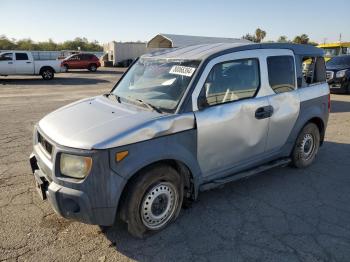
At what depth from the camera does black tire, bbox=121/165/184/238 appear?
3127 mm

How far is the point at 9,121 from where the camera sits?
8.43 meters

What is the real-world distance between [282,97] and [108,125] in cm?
246

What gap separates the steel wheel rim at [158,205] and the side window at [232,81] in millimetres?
1030

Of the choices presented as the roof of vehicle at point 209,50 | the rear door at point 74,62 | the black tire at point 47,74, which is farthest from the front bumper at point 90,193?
the rear door at point 74,62

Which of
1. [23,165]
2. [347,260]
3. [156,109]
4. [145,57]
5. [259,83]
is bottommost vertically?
[347,260]

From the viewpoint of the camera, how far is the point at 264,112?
164 inches

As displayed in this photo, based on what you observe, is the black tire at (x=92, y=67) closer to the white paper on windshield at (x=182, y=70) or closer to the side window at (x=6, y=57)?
the side window at (x=6, y=57)

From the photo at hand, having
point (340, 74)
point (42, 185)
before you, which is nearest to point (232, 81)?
point (42, 185)

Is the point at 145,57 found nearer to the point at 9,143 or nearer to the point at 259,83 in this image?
the point at 259,83

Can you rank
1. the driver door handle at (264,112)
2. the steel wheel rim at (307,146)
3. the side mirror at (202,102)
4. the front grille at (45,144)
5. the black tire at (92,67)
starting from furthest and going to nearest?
the black tire at (92,67)
the steel wheel rim at (307,146)
the driver door handle at (264,112)
the side mirror at (202,102)
the front grille at (45,144)

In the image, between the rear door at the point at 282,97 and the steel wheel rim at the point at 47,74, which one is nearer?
the rear door at the point at 282,97

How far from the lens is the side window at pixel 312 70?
495 cm

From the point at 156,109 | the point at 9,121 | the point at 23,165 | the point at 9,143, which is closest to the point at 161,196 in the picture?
the point at 156,109

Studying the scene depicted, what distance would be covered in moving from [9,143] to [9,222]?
3.23 meters
